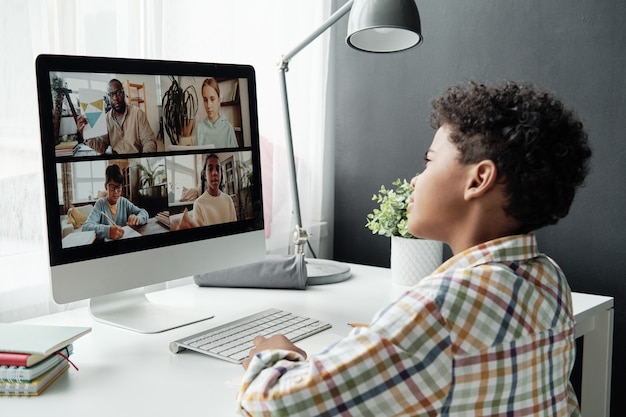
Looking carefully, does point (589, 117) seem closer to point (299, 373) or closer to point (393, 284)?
point (393, 284)

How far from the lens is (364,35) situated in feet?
5.49

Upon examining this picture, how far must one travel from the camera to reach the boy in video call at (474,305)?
757 millimetres

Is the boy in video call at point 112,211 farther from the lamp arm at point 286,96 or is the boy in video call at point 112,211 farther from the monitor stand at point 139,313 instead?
the lamp arm at point 286,96

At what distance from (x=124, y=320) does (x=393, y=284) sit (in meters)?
0.64

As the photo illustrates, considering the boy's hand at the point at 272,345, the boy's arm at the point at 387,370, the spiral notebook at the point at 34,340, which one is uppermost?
the boy's arm at the point at 387,370

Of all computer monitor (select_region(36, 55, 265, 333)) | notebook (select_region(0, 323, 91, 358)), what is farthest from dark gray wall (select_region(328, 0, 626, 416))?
notebook (select_region(0, 323, 91, 358))

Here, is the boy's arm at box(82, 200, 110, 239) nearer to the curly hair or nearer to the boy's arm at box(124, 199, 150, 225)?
the boy's arm at box(124, 199, 150, 225)

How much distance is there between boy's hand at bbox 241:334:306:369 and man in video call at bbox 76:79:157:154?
403 mm

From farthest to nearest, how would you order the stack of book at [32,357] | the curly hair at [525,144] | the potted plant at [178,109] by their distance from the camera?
1. the potted plant at [178,109]
2. the stack of book at [32,357]
3. the curly hair at [525,144]

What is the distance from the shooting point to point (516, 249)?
85 cm

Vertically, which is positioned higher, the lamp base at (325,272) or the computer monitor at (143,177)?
the computer monitor at (143,177)

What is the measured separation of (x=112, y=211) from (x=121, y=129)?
14 cm

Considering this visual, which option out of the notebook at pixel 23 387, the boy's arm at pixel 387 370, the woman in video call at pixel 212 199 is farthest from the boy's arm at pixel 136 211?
the boy's arm at pixel 387 370

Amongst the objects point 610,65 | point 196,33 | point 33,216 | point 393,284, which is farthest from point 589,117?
point 33,216
